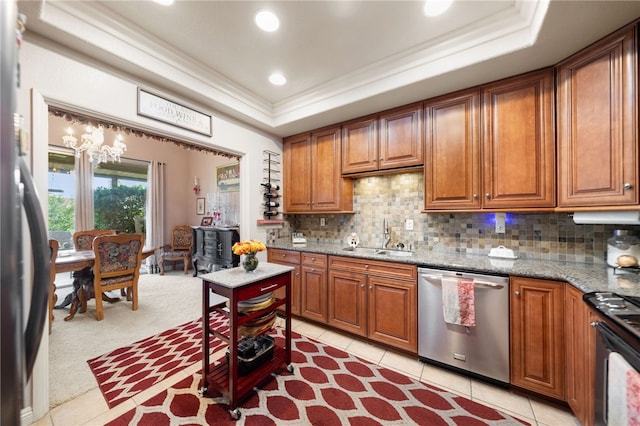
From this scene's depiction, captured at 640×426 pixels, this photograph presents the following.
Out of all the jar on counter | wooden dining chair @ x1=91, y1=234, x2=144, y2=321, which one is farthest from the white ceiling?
wooden dining chair @ x1=91, y1=234, x2=144, y2=321

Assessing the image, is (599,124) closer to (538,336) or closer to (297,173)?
(538,336)

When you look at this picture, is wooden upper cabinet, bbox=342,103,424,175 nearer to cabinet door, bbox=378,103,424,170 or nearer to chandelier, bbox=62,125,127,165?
cabinet door, bbox=378,103,424,170

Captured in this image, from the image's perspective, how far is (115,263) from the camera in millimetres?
3172

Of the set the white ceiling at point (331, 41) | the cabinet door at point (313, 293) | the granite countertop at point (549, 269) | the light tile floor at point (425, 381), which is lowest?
the light tile floor at point (425, 381)

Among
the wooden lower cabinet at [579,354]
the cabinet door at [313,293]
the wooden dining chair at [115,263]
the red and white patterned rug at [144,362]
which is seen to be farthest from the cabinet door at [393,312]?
the wooden dining chair at [115,263]

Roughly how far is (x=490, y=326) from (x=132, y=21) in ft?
11.5

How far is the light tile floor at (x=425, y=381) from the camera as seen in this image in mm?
1591

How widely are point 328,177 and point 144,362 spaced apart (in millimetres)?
2664

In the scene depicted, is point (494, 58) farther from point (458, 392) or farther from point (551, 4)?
point (458, 392)

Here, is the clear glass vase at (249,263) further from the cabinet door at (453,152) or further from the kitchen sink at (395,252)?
the cabinet door at (453,152)

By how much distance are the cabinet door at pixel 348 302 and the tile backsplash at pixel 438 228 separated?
0.69m

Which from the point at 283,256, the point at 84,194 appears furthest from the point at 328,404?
the point at 84,194

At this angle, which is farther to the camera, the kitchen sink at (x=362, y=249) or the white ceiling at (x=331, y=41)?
the kitchen sink at (x=362, y=249)

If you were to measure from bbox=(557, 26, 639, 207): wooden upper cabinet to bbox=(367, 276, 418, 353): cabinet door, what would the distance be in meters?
1.39
